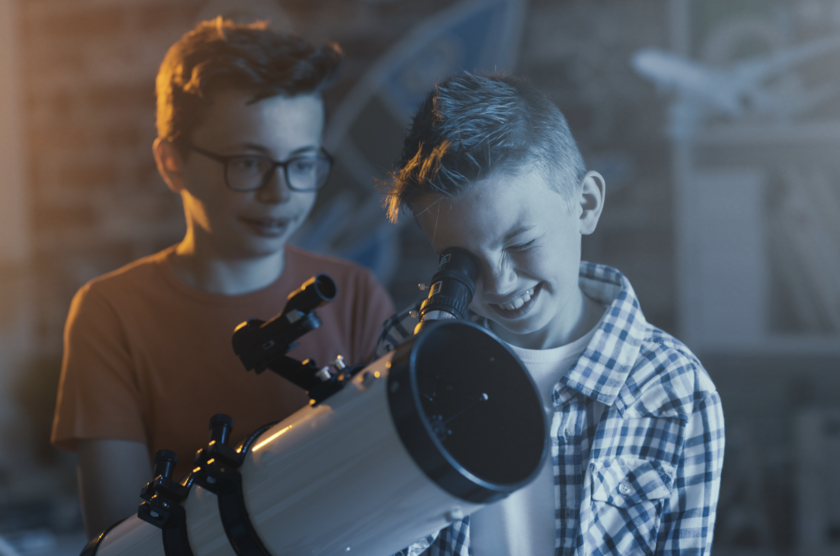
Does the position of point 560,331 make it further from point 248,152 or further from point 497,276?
point 248,152

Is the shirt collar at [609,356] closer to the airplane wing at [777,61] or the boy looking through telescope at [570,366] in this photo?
the boy looking through telescope at [570,366]

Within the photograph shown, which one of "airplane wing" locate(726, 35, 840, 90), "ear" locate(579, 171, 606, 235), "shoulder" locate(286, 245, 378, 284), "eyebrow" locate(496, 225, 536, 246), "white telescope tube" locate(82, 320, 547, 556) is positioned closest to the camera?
"white telescope tube" locate(82, 320, 547, 556)

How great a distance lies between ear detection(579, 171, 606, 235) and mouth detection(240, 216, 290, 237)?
1.65ft

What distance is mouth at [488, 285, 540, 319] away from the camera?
81 cm

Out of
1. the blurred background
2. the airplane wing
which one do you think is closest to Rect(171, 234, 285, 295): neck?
the blurred background

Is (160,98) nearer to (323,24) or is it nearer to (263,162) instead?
(263,162)

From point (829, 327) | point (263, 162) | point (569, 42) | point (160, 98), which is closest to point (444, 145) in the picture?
point (263, 162)

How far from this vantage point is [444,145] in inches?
30.2

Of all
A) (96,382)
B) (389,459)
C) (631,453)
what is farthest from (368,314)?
(389,459)

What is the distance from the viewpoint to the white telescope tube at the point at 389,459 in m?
0.55

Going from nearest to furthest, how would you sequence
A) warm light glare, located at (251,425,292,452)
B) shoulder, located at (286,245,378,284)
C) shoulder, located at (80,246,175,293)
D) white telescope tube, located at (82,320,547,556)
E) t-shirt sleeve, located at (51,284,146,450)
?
white telescope tube, located at (82,320,547,556)
warm light glare, located at (251,425,292,452)
t-shirt sleeve, located at (51,284,146,450)
shoulder, located at (80,246,175,293)
shoulder, located at (286,245,378,284)

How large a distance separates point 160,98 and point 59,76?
1.59 meters

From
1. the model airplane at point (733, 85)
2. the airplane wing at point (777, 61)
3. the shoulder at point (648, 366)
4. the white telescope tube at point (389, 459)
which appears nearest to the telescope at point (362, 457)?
the white telescope tube at point (389, 459)

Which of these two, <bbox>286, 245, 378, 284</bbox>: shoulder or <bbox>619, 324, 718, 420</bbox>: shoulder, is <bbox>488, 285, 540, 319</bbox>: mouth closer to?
<bbox>619, 324, 718, 420</bbox>: shoulder
